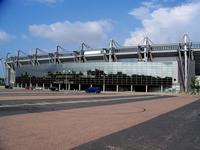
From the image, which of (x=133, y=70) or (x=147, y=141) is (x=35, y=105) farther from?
(x=133, y=70)

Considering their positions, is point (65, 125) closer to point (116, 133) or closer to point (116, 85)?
point (116, 133)

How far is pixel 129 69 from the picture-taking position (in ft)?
529

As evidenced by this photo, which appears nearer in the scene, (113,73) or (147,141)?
(147,141)

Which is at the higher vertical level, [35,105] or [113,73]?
[113,73]

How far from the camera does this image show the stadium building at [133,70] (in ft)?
511

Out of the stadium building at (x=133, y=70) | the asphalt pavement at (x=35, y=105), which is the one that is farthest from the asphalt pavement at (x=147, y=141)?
the stadium building at (x=133, y=70)

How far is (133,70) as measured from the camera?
525 feet

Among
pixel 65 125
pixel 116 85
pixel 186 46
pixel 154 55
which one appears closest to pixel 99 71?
pixel 116 85

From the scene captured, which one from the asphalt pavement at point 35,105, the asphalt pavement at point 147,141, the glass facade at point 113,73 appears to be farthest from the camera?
the glass facade at point 113,73

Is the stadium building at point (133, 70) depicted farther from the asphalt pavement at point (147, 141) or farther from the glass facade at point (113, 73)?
the asphalt pavement at point (147, 141)

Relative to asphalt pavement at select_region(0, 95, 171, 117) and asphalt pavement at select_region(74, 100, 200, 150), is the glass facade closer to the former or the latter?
asphalt pavement at select_region(0, 95, 171, 117)

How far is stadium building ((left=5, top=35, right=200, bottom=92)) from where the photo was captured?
155625 millimetres

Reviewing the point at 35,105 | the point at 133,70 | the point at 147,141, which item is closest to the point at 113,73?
the point at 133,70

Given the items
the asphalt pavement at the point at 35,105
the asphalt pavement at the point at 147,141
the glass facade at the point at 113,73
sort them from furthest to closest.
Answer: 1. the glass facade at the point at 113,73
2. the asphalt pavement at the point at 35,105
3. the asphalt pavement at the point at 147,141
